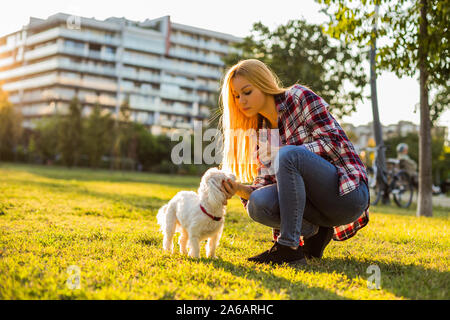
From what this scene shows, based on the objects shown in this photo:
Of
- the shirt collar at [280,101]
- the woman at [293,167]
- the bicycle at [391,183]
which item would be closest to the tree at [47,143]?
the bicycle at [391,183]

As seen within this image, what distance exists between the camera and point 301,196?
10.4 ft

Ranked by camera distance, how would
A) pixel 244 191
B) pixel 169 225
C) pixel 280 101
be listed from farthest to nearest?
1. pixel 169 225
2. pixel 280 101
3. pixel 244 191

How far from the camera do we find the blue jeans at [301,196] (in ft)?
10.3

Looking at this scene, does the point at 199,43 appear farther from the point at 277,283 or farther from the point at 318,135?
the point at 277,283

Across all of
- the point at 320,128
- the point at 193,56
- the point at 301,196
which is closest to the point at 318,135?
the point at 320,128

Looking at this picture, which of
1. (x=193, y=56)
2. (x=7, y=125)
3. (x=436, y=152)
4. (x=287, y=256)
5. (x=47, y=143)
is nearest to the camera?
(x=287, y=256)

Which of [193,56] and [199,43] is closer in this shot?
[193,56]

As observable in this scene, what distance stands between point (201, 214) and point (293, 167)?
2.81 ft

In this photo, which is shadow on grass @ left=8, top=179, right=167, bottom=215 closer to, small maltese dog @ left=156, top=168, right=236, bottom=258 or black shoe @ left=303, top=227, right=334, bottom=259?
small maltese dog @ left=156, top=168, right=236, bottom=258

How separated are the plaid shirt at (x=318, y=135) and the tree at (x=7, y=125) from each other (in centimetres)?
3866

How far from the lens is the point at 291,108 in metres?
3.54

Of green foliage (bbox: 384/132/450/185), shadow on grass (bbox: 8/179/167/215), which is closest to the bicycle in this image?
shadow on grass (bbox: 8/179/167/215)

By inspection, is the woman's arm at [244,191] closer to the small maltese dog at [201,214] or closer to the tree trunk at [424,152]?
the small maltese dog at [201,214]
